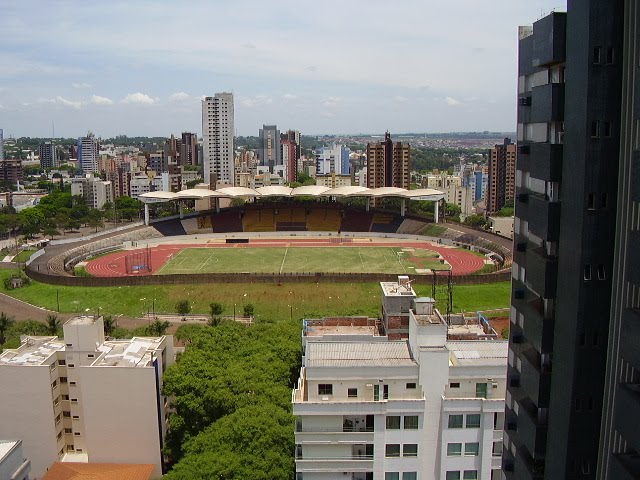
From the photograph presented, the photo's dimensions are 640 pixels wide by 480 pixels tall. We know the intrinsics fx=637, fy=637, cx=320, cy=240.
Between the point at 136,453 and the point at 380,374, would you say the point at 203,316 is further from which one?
the point at 380,374

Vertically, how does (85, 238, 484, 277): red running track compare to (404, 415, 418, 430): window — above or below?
below

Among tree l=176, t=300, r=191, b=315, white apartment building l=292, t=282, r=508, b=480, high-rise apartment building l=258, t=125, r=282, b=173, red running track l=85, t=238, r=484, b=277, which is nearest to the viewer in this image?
white apartment building l=292, t=282, r=508, b=480

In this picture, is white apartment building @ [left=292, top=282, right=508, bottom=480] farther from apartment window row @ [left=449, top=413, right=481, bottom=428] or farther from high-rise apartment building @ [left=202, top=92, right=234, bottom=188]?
high-rise apartment building @ [left=202, top=92, right=234, bottom=188]

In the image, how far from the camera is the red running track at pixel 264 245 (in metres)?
60.2

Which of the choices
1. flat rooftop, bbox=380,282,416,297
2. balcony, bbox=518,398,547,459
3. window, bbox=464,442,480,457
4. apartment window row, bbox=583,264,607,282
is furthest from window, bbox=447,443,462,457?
apartment window row, bbox=583,264,607,282

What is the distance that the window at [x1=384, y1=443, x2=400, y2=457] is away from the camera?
57.7 ft

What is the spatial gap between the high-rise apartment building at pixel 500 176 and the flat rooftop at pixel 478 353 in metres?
87.8

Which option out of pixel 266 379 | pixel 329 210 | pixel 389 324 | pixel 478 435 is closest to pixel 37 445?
pixel 266 379

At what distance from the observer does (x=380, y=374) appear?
17.6 meters

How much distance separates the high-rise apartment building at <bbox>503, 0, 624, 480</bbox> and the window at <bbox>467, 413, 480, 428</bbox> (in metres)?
4.63

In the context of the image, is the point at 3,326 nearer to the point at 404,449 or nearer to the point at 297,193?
the point at 404,449

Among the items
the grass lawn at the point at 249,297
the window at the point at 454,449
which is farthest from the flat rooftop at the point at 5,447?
the grass lawn at the point at 249,297

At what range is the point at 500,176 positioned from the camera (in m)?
105

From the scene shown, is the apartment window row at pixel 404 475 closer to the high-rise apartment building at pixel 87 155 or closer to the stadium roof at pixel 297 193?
the stadium roof at pixel 297 193
